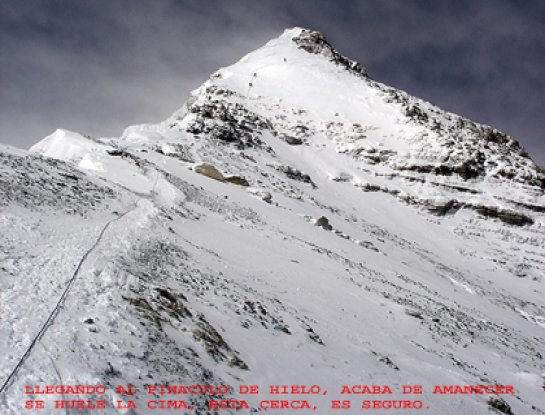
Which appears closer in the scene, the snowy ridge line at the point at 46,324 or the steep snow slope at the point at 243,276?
the snowy ridge line at the point at 46,324

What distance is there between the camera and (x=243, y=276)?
14930 millimetres

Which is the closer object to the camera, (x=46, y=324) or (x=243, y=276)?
(x=46, y=324)

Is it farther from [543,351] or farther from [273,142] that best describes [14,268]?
[273,142]

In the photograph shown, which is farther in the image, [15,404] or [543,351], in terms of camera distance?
[543,351]

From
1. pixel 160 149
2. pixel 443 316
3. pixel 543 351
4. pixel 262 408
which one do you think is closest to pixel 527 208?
pixel 543 351

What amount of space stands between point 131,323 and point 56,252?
499 centimetres

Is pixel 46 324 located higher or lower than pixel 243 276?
lower

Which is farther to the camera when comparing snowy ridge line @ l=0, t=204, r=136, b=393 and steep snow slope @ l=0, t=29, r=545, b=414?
steep snow slope @ l=0, t=29, r=545, b=414

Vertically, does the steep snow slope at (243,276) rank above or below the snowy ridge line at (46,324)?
above

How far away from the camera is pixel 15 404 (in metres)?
4.31

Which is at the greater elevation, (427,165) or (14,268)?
(427,165)

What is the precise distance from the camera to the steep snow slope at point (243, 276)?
6820 mm

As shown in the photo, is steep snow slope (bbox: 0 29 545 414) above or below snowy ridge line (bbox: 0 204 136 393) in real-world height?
above

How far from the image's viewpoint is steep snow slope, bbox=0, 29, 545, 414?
682 cm
